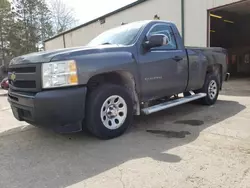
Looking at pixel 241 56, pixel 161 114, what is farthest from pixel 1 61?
pixel 161 114

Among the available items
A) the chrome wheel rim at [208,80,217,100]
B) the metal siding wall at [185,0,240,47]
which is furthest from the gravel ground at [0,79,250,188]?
the metal siding wall at [185,0,240,47]

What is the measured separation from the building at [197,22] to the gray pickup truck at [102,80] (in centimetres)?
719

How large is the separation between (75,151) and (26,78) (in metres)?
1.26

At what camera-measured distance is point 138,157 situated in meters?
3.17

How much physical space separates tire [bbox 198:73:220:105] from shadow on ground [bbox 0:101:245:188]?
3.85ft

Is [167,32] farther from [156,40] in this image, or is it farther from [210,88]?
[210,88]

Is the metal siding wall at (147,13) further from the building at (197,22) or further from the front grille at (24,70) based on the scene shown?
the front grille at (24,70)

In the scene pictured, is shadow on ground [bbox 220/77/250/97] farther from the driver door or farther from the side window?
the side window

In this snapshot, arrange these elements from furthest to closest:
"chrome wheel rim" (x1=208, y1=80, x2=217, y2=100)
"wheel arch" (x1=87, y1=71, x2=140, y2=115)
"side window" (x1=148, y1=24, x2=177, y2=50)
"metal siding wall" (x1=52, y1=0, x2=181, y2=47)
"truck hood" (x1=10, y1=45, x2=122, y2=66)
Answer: "metal siding wall" (x1=52, y1=0, x2=181, y2=47), "chrome wheel rim" (x1=208, y1=80, x2=217, y2=100), "side window" (x1=148, y1=24, x2=177, y2=50), "wheel arch" (x1=87, y1=71, x2=140, y2=115), "truck hood" (x1=10, y1=45, x2=122, y2=66)

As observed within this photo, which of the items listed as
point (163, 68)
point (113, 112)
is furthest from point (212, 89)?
point (113, 112)

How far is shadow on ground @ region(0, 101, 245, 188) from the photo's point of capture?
9.07ft

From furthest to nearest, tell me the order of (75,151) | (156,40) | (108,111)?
1. (156,40)
2. (108,111)
3. (75,151)

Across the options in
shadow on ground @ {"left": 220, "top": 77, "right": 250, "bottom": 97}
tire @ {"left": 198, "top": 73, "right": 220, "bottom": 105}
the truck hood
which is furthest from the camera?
shadow on ground @ {"left": 220, "top": 77, "right": 250, "bottom": 97}

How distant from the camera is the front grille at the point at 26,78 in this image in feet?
10.9
